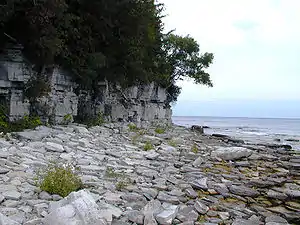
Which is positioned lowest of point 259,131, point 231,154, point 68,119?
point 259,131

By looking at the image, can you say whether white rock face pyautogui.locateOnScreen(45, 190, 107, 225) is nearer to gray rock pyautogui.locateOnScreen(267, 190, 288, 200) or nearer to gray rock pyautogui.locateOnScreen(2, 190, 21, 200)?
gray rock pyautogui.locateOnScreen(2, 190, 21, 200)

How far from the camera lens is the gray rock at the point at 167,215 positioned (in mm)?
5247

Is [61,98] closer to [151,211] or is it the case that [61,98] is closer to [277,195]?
[277,195]

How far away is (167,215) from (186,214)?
0.51 m

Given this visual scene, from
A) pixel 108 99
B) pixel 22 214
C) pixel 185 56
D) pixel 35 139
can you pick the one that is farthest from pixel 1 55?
pixel 185 56

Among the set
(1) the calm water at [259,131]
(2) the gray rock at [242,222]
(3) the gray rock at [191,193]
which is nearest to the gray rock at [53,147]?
(3) the gray rock at [191,193]

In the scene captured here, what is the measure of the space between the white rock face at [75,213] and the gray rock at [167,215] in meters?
0.98

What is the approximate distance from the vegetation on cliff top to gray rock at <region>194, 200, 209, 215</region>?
810 centimetres

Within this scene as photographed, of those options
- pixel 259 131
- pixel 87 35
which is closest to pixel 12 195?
pixel 87 35

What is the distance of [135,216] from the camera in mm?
5312

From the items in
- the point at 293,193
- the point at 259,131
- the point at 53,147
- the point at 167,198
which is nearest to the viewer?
Result: the point at 167,198

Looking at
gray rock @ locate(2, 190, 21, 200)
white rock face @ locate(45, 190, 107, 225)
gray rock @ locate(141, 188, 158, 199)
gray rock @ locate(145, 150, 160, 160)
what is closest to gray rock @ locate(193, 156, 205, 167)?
gray rock @ locate(145, 150, 160, 160)

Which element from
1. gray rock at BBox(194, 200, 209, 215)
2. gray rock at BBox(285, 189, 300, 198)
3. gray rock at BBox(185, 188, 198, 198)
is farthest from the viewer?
gray rock at BBox(285, 189, 300, 198)

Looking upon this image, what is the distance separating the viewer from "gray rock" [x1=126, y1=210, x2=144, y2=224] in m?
5.19
